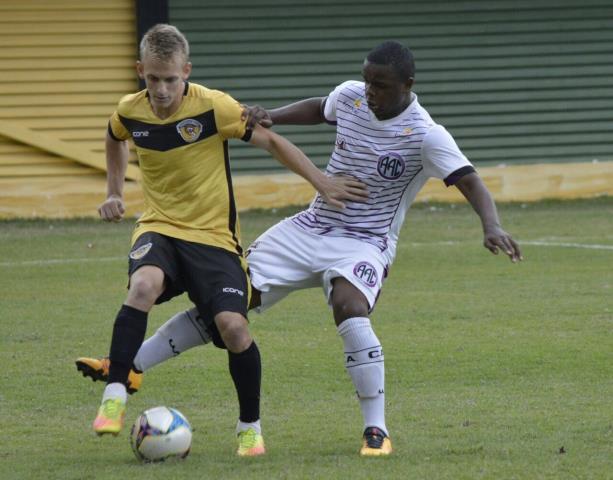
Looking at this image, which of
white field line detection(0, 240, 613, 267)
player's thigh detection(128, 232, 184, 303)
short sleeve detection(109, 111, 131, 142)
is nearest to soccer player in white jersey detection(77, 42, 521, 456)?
player's thigh detection(128, 232, 184, 303)

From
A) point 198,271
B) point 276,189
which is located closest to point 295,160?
point 198,271

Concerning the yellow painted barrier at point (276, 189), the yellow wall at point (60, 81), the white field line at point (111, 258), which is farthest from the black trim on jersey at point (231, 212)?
the yellow wall at point (60, 81)

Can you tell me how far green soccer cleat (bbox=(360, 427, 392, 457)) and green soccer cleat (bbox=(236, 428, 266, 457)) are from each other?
1.53 ft

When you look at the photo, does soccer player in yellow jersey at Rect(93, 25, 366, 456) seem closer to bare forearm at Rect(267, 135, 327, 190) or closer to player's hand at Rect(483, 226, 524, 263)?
bare forearm at Rect(267, 135, 327, 190)

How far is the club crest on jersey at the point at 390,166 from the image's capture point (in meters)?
6.46

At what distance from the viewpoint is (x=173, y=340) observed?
21.6 feet

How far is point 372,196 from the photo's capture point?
6570mm

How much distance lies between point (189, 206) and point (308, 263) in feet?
2.14

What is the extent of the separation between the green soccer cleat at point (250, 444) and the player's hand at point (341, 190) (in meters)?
1.13

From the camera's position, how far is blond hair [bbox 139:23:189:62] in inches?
243

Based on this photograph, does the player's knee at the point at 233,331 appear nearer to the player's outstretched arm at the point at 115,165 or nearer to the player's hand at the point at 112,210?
the player's hand at the point at 112,210

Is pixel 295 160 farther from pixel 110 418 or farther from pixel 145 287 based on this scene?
pixel 110 418

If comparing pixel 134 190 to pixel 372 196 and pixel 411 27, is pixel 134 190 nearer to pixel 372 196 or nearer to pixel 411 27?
pixel 411 27

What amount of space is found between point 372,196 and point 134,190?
11.8 meters
